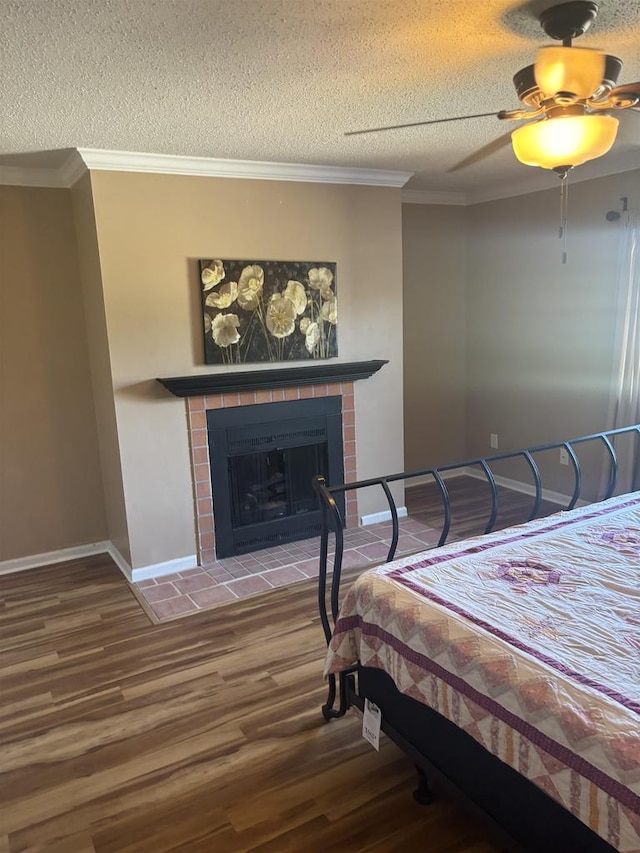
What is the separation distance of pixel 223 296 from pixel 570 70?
7.68ft

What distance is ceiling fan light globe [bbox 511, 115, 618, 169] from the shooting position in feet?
5.98

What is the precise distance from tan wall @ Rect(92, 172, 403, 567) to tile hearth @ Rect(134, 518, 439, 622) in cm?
24

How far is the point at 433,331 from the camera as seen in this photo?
209 inches

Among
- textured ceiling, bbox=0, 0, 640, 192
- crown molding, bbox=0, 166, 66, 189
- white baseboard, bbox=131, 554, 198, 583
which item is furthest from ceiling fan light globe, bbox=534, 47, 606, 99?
white baseboard, bbox=131, 554, 198, 583

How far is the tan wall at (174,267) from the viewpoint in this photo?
3.46 meters

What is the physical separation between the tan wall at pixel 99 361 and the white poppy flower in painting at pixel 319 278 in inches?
51.5

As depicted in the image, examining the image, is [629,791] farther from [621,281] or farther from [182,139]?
[621,281]

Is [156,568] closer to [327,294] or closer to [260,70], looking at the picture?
[327,294]

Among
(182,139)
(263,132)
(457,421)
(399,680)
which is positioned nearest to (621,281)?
(457,421)

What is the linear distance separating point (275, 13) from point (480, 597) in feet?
5.99

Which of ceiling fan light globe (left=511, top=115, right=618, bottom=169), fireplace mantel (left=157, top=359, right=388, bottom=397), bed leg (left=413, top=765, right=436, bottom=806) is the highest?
ceiling fan light globe (left=511, top=115, right=618, bottom=169)

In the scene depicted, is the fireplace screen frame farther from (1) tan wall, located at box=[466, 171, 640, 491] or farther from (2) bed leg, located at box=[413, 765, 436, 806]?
(2) bed leg, located at box=[413, 765, 436, 806]

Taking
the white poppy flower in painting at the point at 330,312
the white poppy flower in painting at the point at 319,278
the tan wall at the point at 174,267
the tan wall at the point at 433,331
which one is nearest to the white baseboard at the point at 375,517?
the tan wall at the point at 433,331

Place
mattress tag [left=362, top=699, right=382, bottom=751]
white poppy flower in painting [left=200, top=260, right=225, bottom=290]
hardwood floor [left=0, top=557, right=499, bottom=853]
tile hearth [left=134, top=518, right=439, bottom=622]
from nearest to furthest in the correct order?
hardwood floor [left=0, top=557, right=499, bottom=853]
mattress tag [left=362, top=699, right=382, bottom=751]
tile hearth [left=134, top=518, right=439, bottom=622]
white poppy flower in painting [left=200, top=260, right=225, bottom=290]
